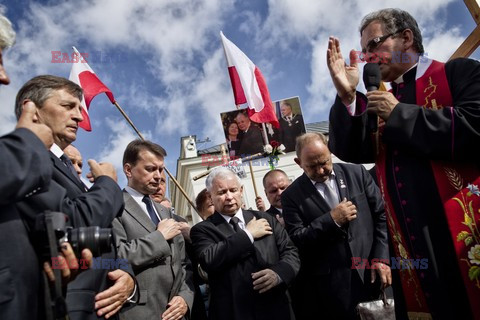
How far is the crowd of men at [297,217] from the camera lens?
1709 millimetres

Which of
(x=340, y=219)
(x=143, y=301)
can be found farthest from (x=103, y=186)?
(x=340, y=219)

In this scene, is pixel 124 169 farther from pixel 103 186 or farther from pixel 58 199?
pixel 58 199

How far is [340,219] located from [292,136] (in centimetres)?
2016

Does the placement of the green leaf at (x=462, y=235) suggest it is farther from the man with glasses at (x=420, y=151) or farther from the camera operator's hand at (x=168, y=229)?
the camera operator's hand at (x=168, y=229)

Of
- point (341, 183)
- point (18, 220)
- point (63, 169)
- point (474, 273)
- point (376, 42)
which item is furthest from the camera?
point (341, 183)

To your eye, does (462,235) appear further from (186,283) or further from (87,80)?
(87,80)

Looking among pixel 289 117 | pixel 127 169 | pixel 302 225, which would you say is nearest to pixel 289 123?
pixel 289 117

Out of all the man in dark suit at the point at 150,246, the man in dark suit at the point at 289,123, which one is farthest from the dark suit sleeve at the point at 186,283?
the man in dark suit at the point at 289,123

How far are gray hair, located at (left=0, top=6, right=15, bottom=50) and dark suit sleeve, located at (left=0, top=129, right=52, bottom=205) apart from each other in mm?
577

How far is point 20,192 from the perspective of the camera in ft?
5.23

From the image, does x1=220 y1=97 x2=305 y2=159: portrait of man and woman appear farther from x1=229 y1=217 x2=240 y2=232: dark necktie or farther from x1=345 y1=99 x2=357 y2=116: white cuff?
x1=345 y1=99 x2=357 y2=116: white cuff

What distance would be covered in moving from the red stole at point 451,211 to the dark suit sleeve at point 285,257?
47.1 inches

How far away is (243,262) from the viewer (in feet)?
11.3

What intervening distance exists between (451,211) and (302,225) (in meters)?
1.78
